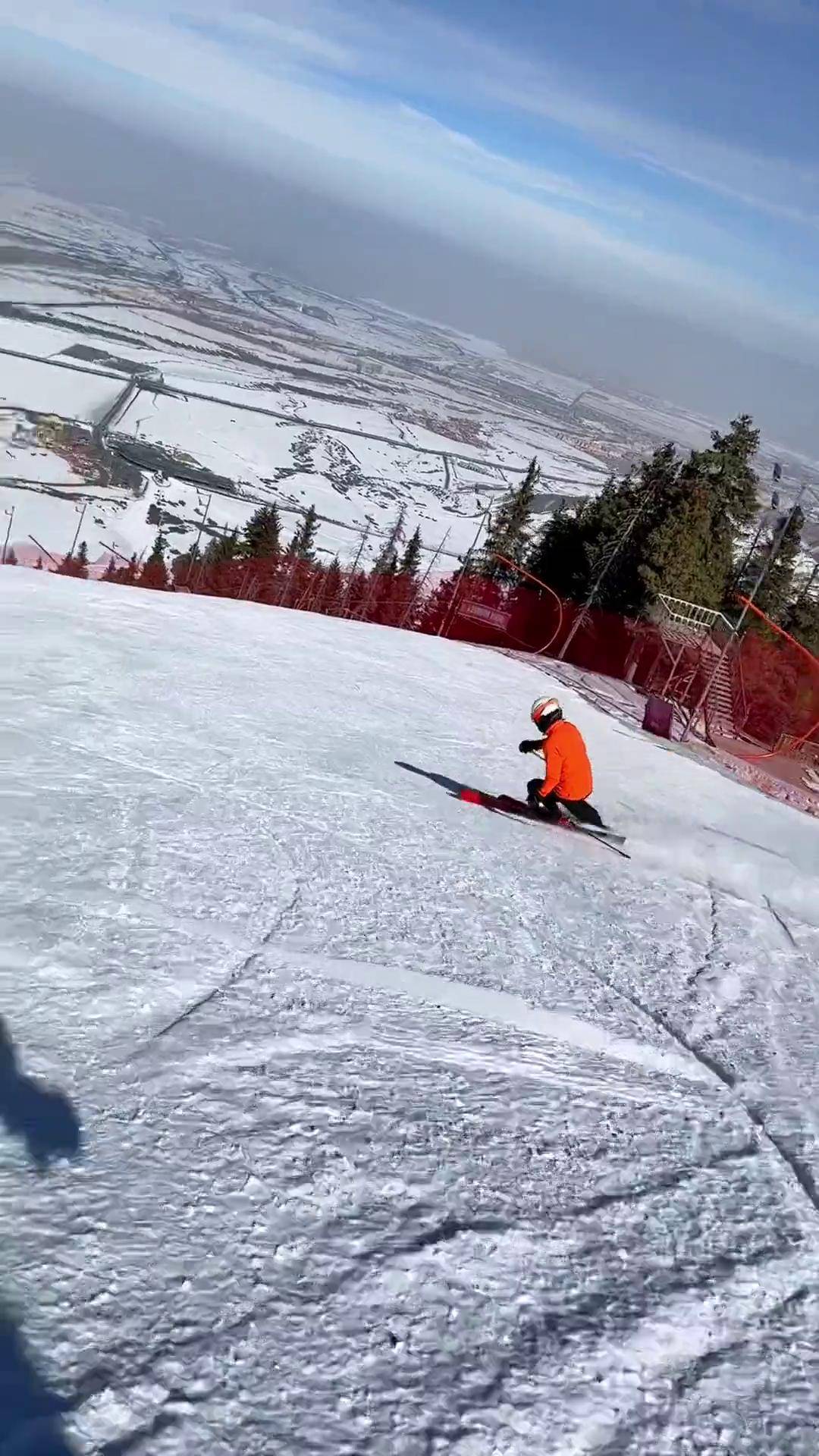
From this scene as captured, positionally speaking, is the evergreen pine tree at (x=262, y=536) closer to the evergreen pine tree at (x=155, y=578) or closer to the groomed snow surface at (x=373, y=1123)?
the evergreen pine tree at (x=155, y=578)

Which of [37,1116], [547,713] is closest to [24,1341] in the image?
[37,1116]

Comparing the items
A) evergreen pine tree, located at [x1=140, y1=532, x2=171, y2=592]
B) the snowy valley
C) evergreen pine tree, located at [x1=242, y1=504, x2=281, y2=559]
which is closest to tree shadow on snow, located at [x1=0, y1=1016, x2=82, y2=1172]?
evergreen pine tree, located at [x1=140, y1=532, x2=171, y2=592]

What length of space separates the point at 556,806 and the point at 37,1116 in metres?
6.20

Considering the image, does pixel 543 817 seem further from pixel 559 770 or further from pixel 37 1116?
pixel 37 1116

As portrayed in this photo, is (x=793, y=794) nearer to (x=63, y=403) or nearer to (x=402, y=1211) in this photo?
(x=402, y=1211)

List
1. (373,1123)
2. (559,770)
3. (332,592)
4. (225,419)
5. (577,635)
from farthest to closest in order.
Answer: (225,419)
(332,592)
(577,635)
(559,770)
(373,1123)

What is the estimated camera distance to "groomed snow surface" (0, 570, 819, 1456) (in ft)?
10.3

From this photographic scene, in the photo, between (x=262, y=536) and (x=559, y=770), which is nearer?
(x=559, y=770)

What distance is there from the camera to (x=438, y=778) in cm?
1027

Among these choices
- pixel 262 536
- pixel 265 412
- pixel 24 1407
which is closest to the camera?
pixel 24 1407

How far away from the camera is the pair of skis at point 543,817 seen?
941 cm

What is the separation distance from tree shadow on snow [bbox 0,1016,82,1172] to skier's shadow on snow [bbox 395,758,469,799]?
20.5 ft

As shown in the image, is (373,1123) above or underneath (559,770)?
underneath

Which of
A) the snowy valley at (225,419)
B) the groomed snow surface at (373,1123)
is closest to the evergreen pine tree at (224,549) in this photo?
the snowy valley at (225,419)
